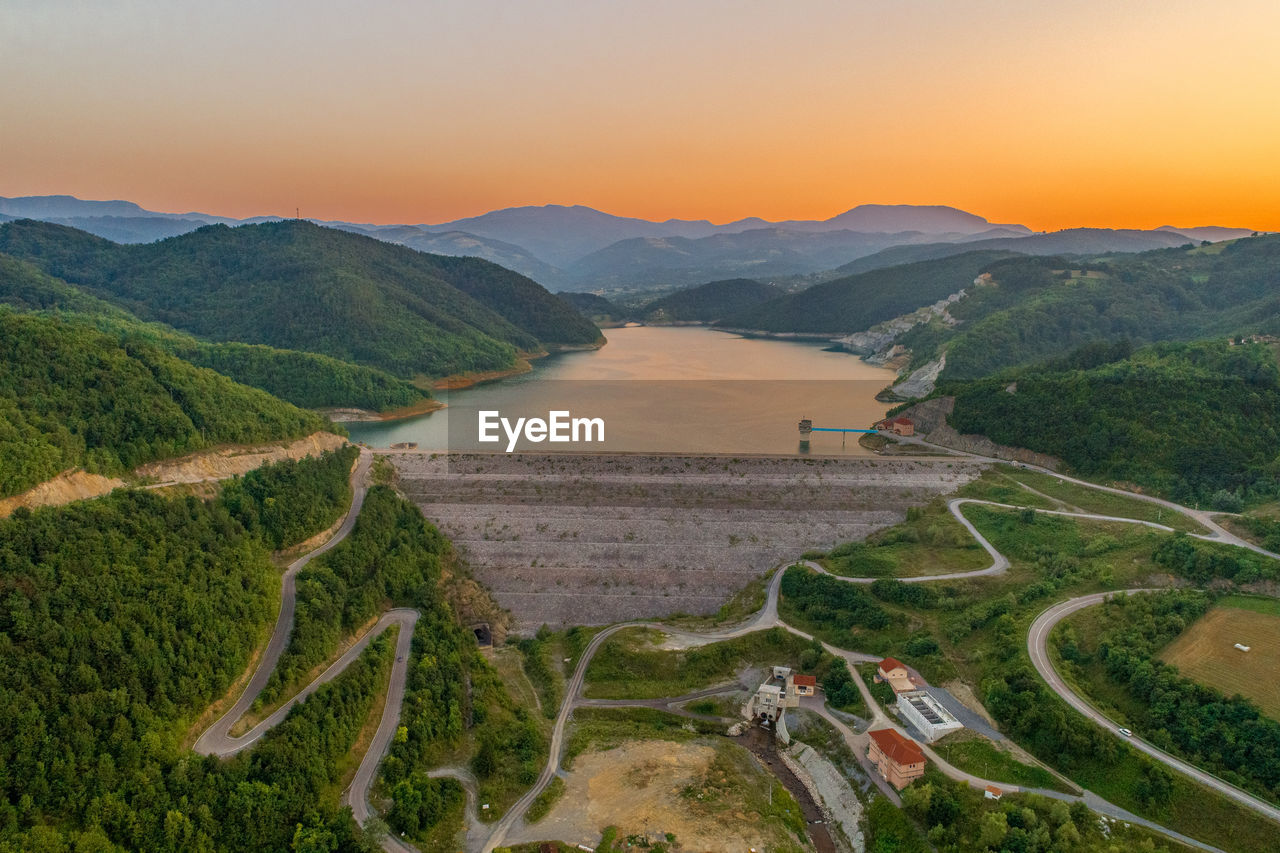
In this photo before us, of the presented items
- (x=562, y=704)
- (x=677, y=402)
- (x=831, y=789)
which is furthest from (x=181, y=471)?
(x=677, y=402)

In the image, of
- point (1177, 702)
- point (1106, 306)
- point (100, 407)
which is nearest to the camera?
point (1177, 702)

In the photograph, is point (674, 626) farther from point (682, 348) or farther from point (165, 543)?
point (682, 348)

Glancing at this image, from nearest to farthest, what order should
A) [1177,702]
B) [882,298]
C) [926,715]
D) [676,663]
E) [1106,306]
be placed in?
[1177,702]
[926,715]
[676,663]
[1106,306]
[882,298]

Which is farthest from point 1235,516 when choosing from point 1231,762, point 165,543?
point 165,543

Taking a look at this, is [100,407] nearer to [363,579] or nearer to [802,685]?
[363,579]

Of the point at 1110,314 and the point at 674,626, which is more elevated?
the point at 1110,314

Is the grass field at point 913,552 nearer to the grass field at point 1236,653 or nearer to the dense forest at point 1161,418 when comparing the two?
the grass field at point 1236,653
